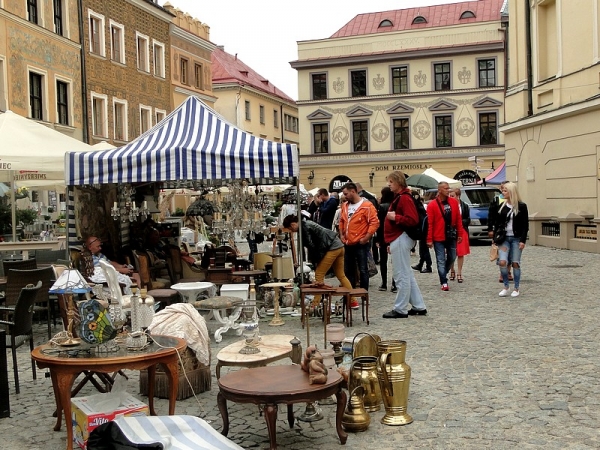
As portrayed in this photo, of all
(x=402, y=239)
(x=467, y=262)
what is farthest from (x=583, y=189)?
(x=402, y=239)

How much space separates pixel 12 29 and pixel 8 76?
1574 mm

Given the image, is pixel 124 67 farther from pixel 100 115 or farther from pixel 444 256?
pixel 444 256

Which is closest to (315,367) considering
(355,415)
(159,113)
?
(355,415)

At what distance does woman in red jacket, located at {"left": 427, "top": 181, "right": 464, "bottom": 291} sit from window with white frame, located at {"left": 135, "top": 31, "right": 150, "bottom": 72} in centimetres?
2181

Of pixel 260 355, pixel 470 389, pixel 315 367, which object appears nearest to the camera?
pixel 315 367

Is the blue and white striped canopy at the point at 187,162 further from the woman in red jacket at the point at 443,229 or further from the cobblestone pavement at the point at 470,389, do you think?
the woman in red jacket at the point at 443,229

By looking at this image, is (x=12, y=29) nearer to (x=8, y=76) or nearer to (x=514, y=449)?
(x=8, y=76)

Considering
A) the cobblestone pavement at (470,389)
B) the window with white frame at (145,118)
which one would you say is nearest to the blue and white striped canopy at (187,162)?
the cobblestone pavement at (470,389)

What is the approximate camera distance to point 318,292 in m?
9.20

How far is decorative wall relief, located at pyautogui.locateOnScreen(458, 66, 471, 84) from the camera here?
44656 mm

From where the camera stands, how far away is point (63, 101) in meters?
26.1

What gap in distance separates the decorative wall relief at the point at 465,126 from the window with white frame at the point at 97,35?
78.4 feet

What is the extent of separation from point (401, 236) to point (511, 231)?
106 inches

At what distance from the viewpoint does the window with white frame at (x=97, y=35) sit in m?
28.1
